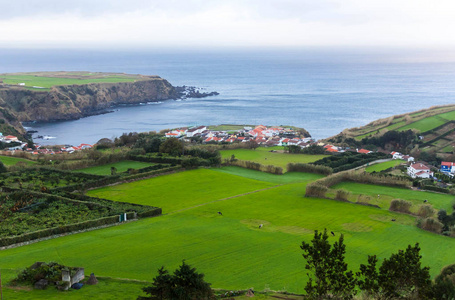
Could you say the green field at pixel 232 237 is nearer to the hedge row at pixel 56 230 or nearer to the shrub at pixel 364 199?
the hedge row at pixel 56 230

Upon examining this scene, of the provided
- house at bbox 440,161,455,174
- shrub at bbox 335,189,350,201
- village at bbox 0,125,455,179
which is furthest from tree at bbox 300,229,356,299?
house at bbox 440,161,455,174

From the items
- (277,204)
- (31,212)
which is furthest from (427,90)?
(31,212)

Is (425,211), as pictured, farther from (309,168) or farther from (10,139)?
(10,139)

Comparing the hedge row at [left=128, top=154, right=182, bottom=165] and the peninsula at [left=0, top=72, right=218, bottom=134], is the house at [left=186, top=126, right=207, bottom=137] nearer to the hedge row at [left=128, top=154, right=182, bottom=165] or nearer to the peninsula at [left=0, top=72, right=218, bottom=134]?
the hedge row at [left=128, top=154, right=182, bottom=165]

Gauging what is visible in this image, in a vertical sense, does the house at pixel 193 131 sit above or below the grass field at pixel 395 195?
above

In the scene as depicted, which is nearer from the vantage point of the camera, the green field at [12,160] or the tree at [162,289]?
the tree at [162,289]

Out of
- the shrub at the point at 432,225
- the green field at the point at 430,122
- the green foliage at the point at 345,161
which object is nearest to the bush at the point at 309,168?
the green foliage at the point at 345,161

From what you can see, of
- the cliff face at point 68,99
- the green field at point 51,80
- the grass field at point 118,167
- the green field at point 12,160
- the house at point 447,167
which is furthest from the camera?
the green field at point 51,80
